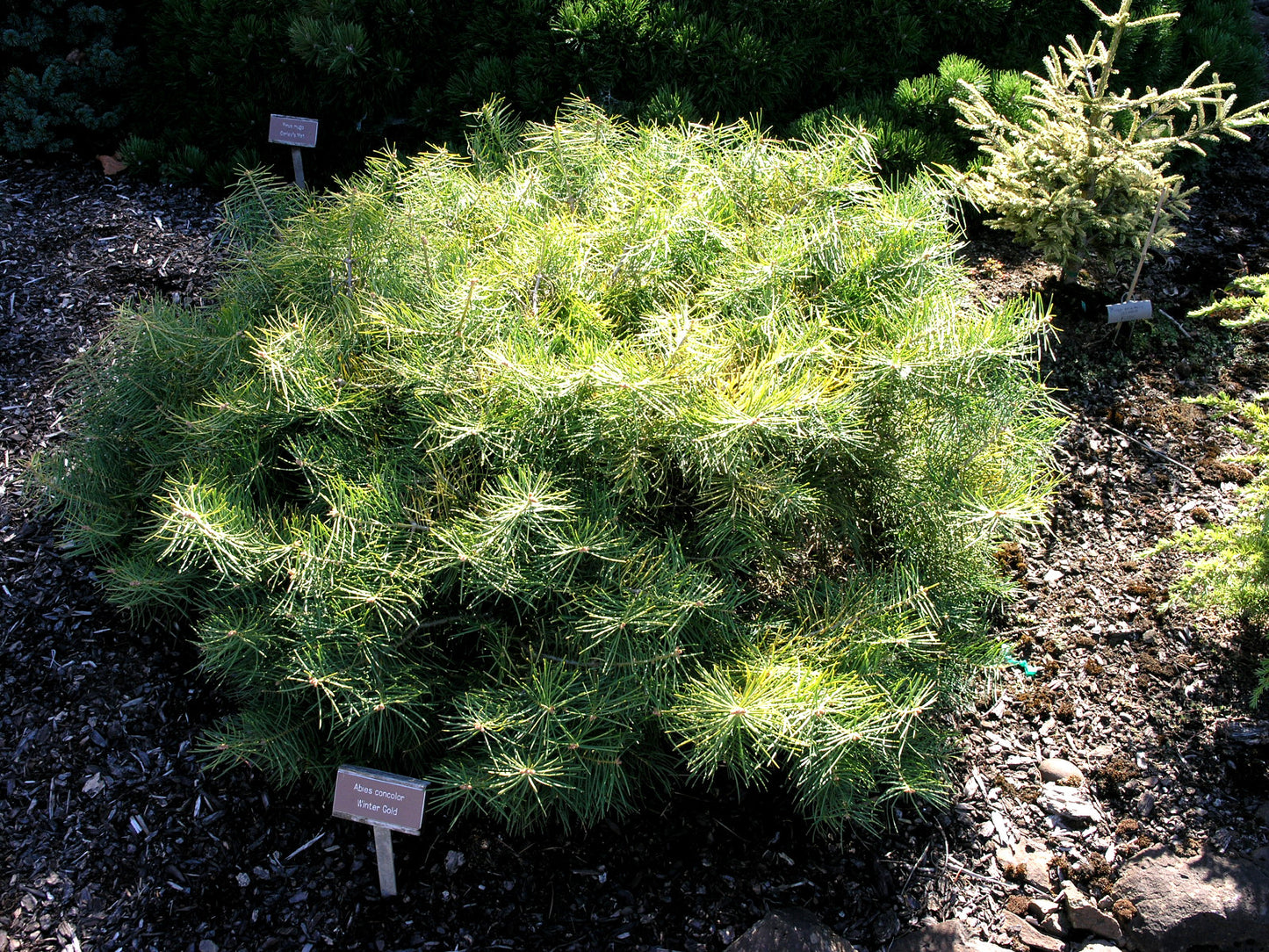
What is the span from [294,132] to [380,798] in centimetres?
264

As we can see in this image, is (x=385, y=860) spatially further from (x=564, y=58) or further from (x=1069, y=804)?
(x=564, y=58)

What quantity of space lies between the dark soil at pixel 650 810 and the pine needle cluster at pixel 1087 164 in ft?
1.96

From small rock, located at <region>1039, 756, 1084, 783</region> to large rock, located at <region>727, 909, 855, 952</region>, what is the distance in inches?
27.5

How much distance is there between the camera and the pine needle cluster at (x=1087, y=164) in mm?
2873

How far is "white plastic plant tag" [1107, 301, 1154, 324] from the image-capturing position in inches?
121

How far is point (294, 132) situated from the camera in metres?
3.53

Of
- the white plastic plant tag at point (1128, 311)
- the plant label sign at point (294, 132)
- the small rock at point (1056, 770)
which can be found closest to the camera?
the small rock at point (1056, 770)

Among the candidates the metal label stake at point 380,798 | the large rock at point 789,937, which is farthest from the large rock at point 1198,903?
the metal label stake at point 380,798

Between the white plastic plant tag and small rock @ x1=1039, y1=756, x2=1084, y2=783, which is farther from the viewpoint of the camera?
the white plastic plant tag

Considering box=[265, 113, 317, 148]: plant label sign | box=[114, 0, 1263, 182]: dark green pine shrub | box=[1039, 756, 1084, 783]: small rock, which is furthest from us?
box=[114, 0, 1263, 182]: dark green pine shrub

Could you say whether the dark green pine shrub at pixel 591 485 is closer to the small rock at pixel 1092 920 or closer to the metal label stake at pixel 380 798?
the metal label stake at pixel 380 798

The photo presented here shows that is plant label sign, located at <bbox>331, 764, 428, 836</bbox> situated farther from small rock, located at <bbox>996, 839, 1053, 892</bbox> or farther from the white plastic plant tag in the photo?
the white plastic plant tag

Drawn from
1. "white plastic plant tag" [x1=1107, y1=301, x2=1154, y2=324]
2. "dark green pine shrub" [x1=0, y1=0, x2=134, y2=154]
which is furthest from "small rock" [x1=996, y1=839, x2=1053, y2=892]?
"dark green pine shrub" [x1=0, y1=0, x2=134, y2=154]

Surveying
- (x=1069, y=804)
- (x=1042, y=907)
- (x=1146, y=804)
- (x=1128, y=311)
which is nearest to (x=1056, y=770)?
(x=1069, y=804)
